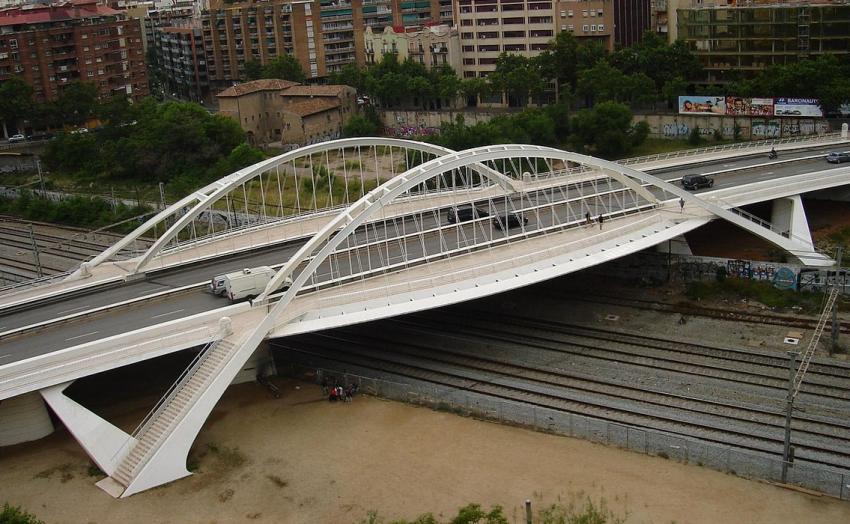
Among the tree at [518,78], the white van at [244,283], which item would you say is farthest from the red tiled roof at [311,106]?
the white van at [244,283]

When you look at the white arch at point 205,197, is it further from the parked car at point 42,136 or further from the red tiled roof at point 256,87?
the parked car at point 42,136

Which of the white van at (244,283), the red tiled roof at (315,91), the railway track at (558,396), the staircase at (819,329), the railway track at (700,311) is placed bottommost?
the railway track at (558,396)

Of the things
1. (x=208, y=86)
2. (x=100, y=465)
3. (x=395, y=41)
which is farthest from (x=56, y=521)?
(x=208, y=86)

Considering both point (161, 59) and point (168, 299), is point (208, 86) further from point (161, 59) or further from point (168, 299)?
point (168, 299)

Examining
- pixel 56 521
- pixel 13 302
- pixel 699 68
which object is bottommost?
pixel 56 521

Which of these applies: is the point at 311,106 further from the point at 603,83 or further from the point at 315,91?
the point at 603,83
